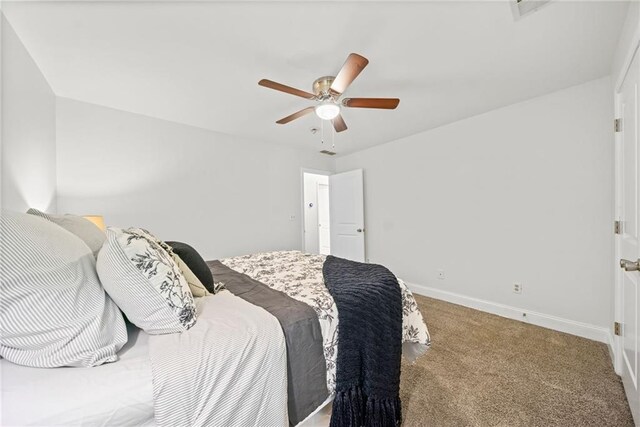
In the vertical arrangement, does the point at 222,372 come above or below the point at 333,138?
below

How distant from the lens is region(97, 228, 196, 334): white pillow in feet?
2.91

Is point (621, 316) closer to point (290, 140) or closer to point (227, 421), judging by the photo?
point (227, 421)

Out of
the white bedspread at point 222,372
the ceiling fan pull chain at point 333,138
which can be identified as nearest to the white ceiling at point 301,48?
the ceiling fan pull chain at point 333,138

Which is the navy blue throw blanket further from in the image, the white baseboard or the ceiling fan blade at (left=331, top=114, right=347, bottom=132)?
the white baseboard

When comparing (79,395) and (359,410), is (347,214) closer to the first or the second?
(359,410)

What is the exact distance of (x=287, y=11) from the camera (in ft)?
4.74

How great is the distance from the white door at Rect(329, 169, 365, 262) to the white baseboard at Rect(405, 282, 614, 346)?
1370 mm

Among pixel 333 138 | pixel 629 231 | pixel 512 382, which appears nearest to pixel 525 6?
pixel 629 231

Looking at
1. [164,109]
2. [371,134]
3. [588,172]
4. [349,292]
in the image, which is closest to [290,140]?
[371,134]

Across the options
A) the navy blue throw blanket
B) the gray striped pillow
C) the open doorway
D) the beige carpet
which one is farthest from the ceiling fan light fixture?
the open doorway

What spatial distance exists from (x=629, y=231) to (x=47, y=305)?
2.79 metres

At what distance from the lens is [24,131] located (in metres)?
1.75

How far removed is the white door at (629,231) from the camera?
1325mm

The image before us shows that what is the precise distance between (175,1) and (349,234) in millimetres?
3722
